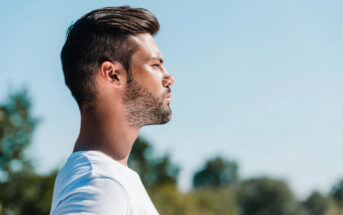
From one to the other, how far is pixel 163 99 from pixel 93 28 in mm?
493

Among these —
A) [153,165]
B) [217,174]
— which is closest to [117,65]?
[153,165]

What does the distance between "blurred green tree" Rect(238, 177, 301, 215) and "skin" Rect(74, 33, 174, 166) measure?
82377mm

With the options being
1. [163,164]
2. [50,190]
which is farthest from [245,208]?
[50,190]

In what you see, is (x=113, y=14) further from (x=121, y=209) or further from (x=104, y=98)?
(x=121, y=209)

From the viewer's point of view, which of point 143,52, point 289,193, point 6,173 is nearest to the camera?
point 143,52

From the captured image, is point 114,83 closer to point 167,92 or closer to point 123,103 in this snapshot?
point 123,103

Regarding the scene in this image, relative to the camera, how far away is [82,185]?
5.90 feet

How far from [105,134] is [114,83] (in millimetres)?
242

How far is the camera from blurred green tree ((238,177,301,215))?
8131 cm

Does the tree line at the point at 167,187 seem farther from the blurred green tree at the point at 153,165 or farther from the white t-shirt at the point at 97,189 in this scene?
the white t-shirt at the point at 97,189

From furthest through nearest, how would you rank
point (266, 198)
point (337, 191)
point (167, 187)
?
point (337, 191)
point (266, 198)
point (167, 187)

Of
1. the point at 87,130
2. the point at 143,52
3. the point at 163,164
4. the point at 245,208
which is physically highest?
the point at 143,52

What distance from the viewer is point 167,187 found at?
Result: 59750 mm

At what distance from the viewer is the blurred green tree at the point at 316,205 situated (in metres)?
95.3
